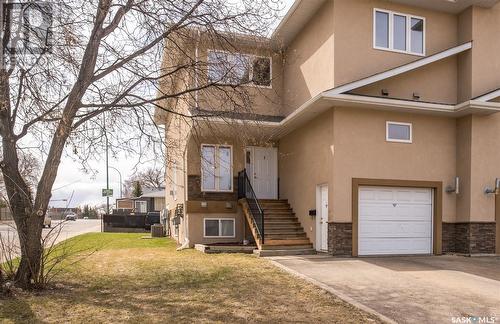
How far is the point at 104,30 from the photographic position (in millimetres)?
7680

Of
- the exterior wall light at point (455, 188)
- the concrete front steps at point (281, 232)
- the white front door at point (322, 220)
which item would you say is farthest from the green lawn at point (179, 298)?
the exterior wall light at point (455, 188)

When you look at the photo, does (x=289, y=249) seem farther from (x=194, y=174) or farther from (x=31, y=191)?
(x=31, y=191)

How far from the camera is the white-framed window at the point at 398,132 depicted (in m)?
12.0

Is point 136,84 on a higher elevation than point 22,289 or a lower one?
higher

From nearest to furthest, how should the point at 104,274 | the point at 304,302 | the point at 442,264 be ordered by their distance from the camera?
the point at 304,302, the point at 104,274, the point at 442,264

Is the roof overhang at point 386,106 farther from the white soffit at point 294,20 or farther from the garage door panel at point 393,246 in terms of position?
the garage door panel at point 393,246

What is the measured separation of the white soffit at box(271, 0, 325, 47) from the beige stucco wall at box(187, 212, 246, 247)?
6.34m

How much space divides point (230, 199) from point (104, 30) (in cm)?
847

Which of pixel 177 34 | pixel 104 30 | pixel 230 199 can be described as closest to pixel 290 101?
pixel 230 199

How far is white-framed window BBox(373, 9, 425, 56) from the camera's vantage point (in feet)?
39.9

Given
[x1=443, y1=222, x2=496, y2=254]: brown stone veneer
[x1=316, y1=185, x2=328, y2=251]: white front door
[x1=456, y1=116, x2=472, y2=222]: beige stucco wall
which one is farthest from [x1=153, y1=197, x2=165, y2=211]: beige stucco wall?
[x1=456, y1=116, x2=472, y2=222]: beige stucco wall

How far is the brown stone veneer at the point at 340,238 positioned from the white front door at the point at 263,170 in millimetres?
4602

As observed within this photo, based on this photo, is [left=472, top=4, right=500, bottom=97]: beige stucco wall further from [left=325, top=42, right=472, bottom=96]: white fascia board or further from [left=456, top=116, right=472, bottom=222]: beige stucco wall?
[left=456, top=116, right=472, bottom=222]: beige stucco wall

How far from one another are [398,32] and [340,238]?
6560mm
